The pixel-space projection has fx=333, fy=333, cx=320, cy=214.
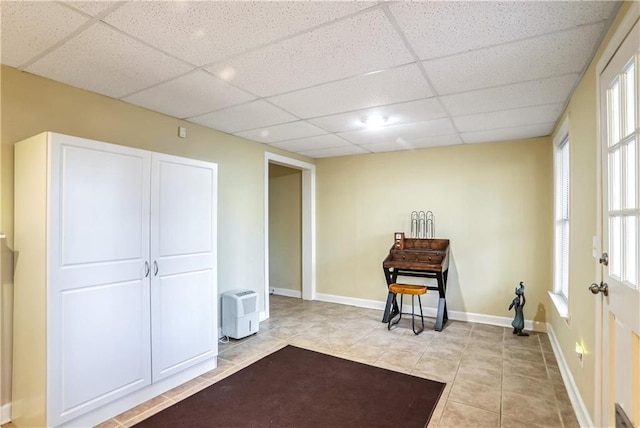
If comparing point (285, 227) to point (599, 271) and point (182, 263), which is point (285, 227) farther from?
Answer: point (599, 271)

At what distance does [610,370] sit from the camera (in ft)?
5.67

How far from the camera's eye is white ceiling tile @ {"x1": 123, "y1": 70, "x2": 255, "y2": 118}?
252 centimetres

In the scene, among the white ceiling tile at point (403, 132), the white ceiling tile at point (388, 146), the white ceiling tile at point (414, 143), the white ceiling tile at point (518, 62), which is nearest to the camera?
the white ceiling tile at point (518, 62)

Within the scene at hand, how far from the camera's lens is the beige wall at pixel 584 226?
201cm

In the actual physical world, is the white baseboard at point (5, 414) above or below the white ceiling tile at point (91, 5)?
below

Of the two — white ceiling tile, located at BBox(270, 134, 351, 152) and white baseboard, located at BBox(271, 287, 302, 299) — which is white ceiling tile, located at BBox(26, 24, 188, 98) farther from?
white baseboard, located at BBox(271, 287, 302, 299)

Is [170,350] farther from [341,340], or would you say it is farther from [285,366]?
[341,340]

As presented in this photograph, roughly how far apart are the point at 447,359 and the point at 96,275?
3.15m

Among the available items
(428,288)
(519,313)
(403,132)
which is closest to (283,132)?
(403,132)

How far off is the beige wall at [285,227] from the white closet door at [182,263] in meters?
3.03

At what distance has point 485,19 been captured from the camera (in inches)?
67.4

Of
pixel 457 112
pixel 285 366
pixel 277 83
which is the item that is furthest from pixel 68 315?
pixel 457 112

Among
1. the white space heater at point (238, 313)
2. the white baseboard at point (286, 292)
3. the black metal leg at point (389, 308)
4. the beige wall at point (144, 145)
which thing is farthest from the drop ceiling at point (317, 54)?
the white baseboard at point (286, 292)

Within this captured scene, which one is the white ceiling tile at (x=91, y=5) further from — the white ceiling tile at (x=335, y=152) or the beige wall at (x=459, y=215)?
the beige wall at (x=459, y=215)
